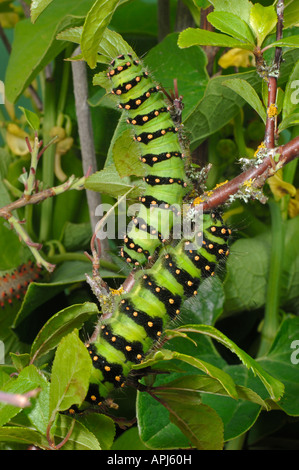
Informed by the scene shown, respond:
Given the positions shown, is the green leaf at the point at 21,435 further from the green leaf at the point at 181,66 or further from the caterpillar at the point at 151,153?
the green leaf at the point at 181,66

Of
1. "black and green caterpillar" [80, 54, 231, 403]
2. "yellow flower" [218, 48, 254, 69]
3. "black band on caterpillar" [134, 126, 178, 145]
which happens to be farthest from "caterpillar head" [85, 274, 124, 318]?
"yellow flower" [218, 48, 254, 69]

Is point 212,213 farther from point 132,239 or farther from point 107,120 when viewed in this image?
point 107,120

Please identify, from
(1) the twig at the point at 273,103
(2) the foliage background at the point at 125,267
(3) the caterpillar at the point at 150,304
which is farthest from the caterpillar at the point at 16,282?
(1) the twig at the point at 273,103

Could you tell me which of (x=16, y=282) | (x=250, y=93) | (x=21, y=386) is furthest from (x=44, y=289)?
(x=250, y=93)

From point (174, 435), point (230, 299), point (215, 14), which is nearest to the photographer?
point (215, 14)

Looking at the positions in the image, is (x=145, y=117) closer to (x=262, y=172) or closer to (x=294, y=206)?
(x=262, y=172)

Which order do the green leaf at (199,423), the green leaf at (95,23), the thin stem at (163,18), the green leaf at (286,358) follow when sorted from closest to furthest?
1. the green leaf at (95,23)
2. the green leaf at (199,423)
3. the green leaf at (286,358)
4. the thin stem at (163,18)

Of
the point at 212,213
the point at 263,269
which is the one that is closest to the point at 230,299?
the point at 263,269
